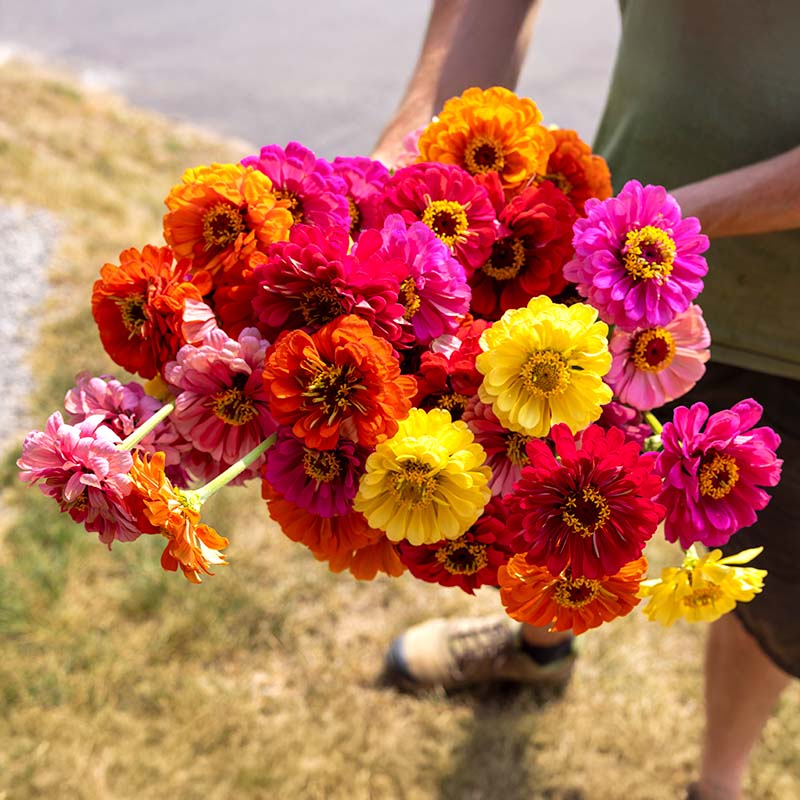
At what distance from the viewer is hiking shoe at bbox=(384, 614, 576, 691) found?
1891 millimetres

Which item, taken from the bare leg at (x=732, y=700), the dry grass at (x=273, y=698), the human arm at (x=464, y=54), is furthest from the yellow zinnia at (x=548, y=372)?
the dry grass at (x=273, y=698)

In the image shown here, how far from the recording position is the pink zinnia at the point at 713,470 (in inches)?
27.5

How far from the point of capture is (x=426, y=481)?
69cm

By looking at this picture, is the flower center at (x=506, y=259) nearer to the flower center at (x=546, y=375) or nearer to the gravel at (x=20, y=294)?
the flower center at (x=546, y=375)

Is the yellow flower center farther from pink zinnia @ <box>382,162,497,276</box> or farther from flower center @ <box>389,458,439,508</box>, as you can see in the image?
pink zinnia @ <box>382,162,497,276</box>

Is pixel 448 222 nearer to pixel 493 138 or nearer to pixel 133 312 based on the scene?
pixel 493 138

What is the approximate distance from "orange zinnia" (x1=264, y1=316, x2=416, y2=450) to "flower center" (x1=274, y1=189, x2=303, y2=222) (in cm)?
20

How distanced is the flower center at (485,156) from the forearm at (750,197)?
0.24 metres

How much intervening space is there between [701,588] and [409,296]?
35cm

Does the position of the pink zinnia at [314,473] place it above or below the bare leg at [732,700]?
above

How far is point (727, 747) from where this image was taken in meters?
1.63

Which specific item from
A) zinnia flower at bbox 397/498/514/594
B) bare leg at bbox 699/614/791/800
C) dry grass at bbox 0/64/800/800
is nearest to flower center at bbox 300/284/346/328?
zinnia flower at bbox 397/498/514/594

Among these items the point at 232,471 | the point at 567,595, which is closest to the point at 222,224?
the point at 232,471

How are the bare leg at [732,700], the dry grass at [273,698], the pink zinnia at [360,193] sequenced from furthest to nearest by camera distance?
the dry grass at [273,698] < the bare leg at [732,700] < the pink zinnia at [360,193]
